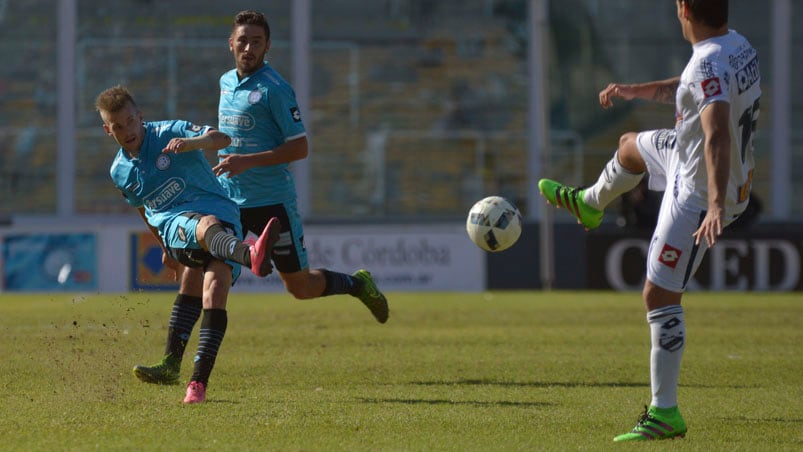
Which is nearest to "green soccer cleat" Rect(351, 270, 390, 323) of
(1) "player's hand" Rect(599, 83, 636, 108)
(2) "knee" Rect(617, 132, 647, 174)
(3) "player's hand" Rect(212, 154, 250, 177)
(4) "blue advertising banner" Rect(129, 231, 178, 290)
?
(3) "player's hand" Rect(212, 154, 250, 177)

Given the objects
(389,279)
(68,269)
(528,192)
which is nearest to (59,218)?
(68,269)

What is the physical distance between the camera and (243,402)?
7.28m

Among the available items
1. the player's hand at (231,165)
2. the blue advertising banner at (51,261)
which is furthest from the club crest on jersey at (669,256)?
the blue advertising banner at (51,261)

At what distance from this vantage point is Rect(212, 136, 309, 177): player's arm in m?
7.46

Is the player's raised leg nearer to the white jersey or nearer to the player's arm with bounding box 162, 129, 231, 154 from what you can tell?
the white jersey

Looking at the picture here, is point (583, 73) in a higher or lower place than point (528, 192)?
higher

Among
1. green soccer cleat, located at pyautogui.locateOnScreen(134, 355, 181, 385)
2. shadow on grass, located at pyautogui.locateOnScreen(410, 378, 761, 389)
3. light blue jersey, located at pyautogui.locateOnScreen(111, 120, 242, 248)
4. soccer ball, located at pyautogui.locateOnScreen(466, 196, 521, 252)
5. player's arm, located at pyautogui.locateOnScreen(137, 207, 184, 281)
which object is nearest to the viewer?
light blue jersey, located at pyautogui.locateOnScreen(111, 120, 242, 248)

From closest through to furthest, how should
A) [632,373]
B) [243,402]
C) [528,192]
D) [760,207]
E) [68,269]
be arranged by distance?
[243,402] → [632,373] → [68,269] → [760,207] → [528,192]

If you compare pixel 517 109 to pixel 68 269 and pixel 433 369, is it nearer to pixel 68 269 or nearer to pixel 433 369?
pixel 68 269

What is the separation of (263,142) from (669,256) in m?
3.17

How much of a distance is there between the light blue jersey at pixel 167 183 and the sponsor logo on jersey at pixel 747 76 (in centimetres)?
321

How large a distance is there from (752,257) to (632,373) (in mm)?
12793

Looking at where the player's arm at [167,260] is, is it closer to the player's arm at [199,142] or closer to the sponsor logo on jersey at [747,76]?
the player's arm at [199,142]

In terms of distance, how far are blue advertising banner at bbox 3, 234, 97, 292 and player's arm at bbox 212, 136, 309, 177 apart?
501 inches
